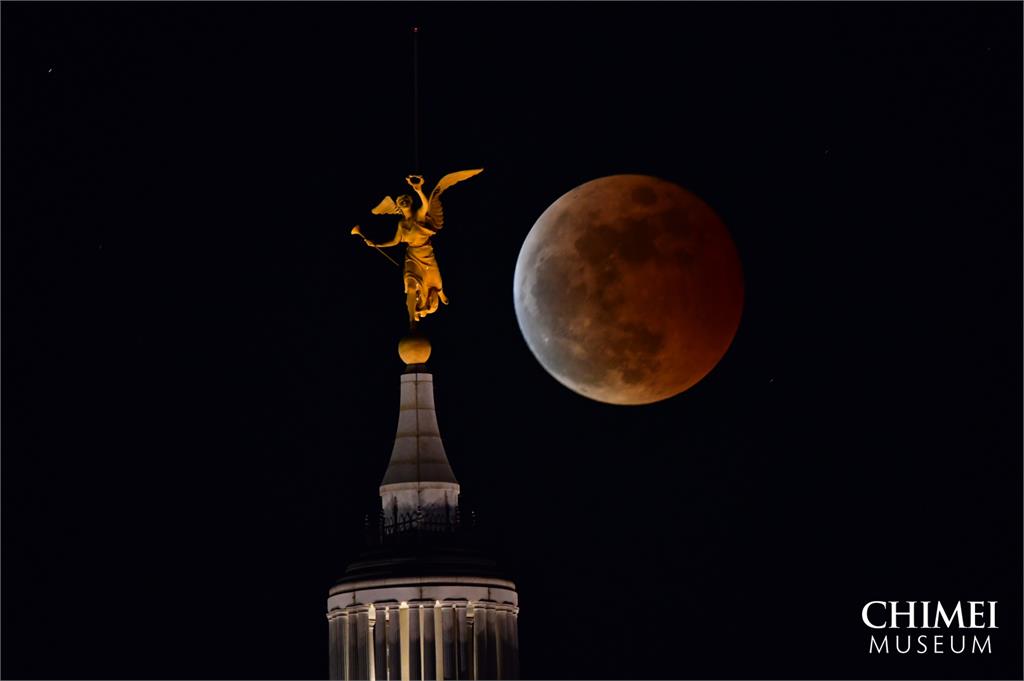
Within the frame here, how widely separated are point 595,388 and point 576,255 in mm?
3367

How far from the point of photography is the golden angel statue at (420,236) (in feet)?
356

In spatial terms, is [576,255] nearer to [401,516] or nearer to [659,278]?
[659,278]

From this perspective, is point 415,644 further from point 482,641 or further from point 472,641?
point 482,641

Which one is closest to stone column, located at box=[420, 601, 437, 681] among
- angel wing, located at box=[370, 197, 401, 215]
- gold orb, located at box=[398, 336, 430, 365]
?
gold orb, located at box=[398, 336, 430, 365]

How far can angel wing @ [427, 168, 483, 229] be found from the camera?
355ft

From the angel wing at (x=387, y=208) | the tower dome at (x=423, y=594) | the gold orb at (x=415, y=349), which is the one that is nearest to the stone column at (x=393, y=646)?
the tower dome at (x=423, y=594)

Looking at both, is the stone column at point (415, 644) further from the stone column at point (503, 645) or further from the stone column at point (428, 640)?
the stone column at point (503, 645)

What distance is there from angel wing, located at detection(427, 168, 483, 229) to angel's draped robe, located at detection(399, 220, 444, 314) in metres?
0.36

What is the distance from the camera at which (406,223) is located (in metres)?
109

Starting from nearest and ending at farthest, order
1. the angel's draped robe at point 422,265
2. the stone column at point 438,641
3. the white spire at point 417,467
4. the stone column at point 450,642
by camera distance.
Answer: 1. the stone column at point 438,641
2. the stone column at point 450,642
3. the white spire at point 417,467
4. the angel's draped robe at point 422,265

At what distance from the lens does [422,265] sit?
109 m

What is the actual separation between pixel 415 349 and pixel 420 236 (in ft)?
11.0

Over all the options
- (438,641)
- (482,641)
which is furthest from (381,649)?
(482,641)

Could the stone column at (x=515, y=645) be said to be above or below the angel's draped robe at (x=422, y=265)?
below
